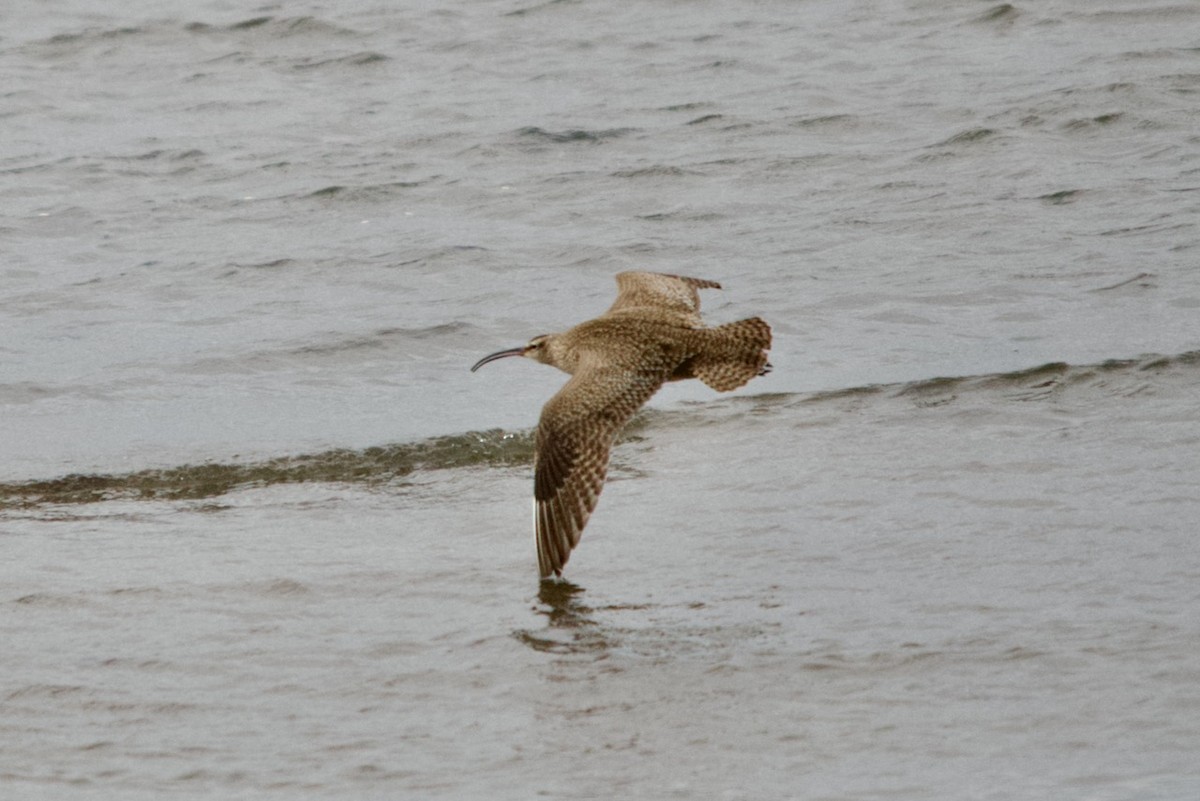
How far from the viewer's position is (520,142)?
13445 millimetres

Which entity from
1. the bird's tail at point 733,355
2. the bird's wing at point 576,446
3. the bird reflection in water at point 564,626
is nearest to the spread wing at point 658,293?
the bird's tail at point 733,355

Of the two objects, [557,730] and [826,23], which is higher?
[826,23]

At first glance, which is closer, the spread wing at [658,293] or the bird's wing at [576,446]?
the bird's wing at [576,446]

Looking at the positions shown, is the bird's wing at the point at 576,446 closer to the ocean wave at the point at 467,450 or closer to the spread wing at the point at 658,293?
the spread wing at the point at 658,293

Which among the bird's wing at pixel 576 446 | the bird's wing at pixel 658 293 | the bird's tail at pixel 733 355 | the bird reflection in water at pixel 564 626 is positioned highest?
the bird's wing at pixel 658 293

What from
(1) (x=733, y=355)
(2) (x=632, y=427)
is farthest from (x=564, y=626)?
(2) (x=632, y=427)

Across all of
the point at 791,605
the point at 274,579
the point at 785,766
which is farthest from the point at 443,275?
the point at 785,766

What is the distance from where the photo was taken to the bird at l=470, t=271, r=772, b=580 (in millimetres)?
6023

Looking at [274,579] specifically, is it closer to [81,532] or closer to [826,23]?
[81,532]

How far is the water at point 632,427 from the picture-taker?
15.4 feet

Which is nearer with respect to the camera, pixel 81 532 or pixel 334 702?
pixel 334 702

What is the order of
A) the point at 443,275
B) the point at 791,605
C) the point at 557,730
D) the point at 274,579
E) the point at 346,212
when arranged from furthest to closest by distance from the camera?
the point at 346,212
the point at 443,275
the point at 274,579
the point at 791,605
the point at 557,730

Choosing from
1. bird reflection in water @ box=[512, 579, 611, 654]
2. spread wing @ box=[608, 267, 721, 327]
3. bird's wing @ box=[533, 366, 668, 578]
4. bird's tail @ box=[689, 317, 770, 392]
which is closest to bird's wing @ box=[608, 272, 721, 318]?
spread wing @ box=[608, 267, 721, 327]

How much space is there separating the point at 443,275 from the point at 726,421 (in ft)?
11.1
